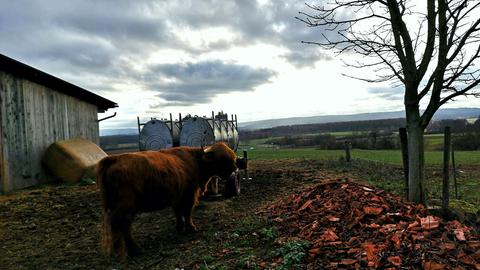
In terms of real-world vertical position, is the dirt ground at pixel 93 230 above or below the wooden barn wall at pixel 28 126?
below

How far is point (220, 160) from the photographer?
28.2 ft

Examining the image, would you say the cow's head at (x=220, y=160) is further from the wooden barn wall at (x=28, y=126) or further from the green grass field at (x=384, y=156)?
the green grass field at (x=384, y=156)

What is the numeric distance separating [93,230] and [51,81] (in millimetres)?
10304

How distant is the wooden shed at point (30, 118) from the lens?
14.0 meters

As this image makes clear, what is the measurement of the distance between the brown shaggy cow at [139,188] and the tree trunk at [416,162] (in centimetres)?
411

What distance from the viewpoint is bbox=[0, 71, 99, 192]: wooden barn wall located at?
13992 mm

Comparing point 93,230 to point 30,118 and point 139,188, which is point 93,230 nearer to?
point 139,188

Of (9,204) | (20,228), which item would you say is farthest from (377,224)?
(9,204)

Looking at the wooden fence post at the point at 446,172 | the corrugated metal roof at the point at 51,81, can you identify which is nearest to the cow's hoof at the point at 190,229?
the wooden fence post at the point at 446,172

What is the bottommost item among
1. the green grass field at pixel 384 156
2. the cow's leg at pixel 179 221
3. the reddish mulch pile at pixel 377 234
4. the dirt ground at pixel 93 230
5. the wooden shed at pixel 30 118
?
the green grass field at pixel 384 156

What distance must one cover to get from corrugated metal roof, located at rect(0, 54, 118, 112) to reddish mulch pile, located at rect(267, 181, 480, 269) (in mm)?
11810

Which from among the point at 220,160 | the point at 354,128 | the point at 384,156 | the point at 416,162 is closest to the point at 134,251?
the point at 220,160

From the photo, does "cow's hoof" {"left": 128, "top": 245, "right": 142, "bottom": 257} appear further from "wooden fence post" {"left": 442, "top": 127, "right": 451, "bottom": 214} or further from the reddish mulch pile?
"wooden fence post" {"left": 442, "top": 127, "right": 451, "bottom": 214}

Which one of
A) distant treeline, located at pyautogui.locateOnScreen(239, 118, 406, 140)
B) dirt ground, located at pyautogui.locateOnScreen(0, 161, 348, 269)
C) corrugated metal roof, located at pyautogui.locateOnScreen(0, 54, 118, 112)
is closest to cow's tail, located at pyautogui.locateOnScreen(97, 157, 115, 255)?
dirt ground, located at pyautogui.locateOnScreen(0, 161, 348, 269)
